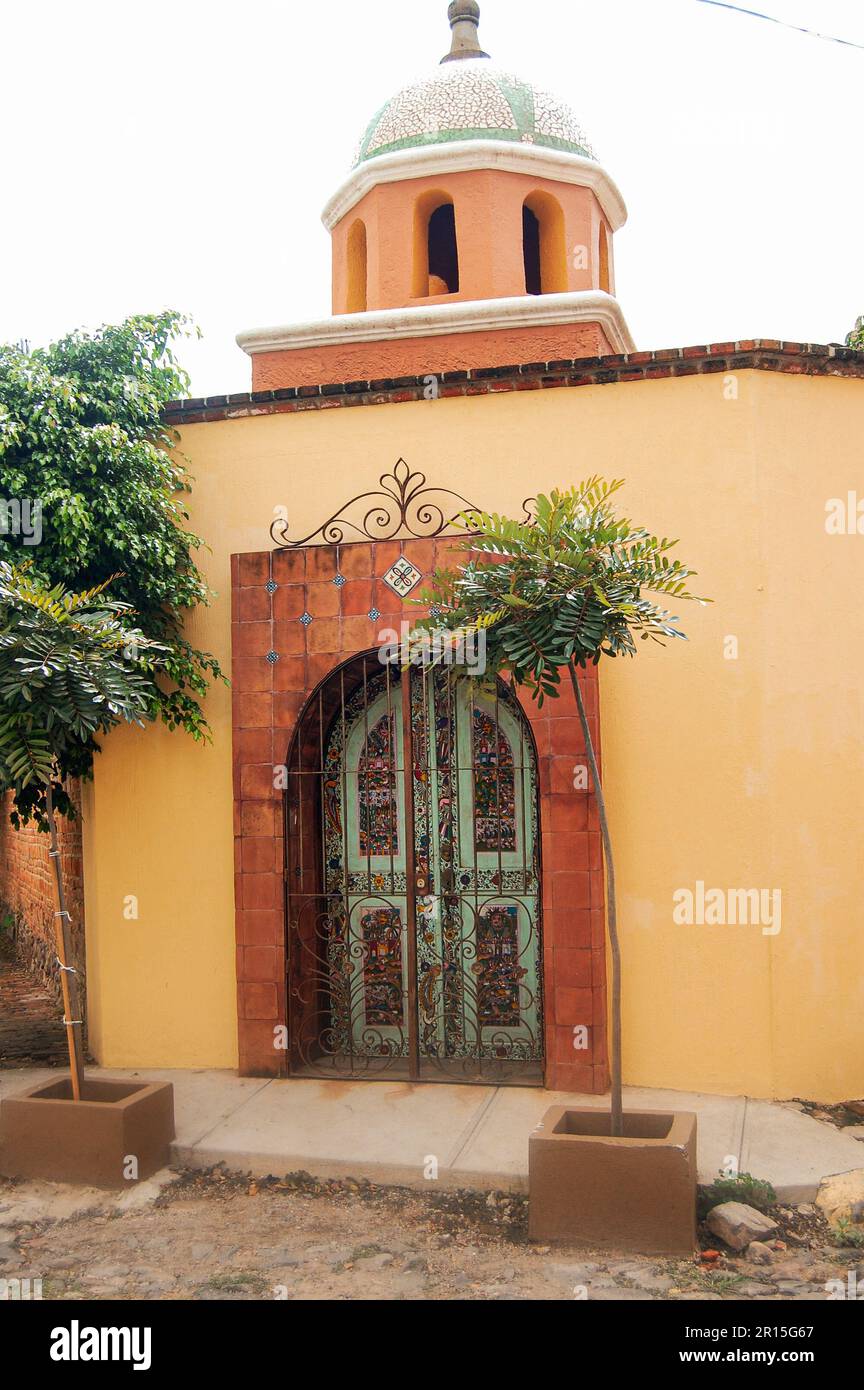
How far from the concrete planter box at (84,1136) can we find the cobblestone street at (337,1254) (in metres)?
0.10

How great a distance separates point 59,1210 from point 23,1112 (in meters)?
0.52

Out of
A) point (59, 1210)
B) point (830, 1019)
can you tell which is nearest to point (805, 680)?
point (830, 1019)

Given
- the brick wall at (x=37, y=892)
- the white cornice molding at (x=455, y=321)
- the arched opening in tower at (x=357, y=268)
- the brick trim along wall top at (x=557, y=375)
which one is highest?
the arched opening in tower at (x=357, y=268)

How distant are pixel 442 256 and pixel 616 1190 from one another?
25.5 feet

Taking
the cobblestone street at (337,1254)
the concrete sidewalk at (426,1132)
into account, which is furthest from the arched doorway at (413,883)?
the cobblestone street at (337,1254)

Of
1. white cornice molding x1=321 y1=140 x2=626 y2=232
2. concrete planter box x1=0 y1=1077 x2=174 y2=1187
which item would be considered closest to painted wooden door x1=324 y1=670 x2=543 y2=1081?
concrete planter box x1=0 y1=1077 x2=174 y2=1187

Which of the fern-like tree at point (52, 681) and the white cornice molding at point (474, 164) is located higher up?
the white cornice molding at point (474, 164)

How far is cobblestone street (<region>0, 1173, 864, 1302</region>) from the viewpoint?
4.17 m

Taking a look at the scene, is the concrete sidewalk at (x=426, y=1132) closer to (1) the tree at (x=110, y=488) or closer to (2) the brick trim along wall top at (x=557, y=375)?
(1) the tree at (x=110, y=488)

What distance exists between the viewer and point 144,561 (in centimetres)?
635

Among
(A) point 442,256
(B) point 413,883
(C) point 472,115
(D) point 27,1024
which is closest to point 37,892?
(D) point 27,1024

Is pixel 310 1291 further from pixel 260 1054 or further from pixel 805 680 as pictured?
pixel 805 680

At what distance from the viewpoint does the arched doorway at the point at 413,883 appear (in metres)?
6.48

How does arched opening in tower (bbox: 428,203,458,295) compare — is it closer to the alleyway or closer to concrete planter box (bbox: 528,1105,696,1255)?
the alleyway
